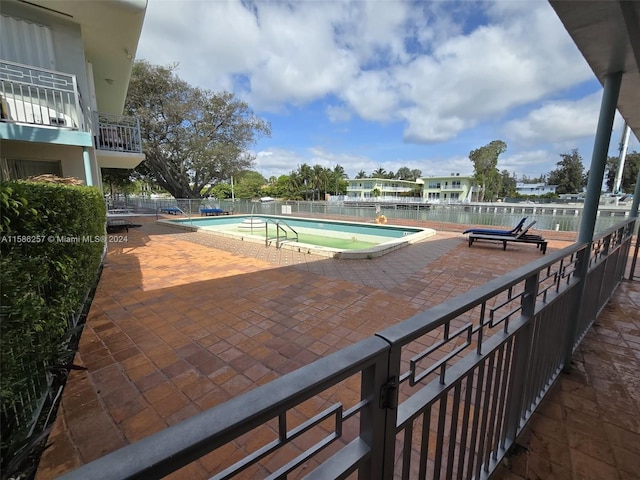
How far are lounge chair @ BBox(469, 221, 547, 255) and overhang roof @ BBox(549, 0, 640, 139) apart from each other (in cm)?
579

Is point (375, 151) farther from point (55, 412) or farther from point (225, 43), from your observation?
point (55, 412)

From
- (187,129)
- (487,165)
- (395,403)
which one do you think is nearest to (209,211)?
(187,129)

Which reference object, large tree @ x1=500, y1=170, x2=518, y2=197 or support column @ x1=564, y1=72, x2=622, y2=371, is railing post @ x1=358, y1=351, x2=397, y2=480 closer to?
support column @ x1=564, y1=72, x2=622, y2=371

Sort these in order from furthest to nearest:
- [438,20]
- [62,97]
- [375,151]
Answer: [375,151] → [438,20] → [62,97]

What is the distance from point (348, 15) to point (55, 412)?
8858mm

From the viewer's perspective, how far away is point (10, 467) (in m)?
1.08

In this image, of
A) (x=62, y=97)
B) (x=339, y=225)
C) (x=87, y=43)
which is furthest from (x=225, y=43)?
(x=339, y=225)

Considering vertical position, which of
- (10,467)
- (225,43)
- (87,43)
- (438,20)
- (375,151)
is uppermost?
(375,151)

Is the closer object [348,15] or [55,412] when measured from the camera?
[55,412]

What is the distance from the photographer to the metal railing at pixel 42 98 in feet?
17.6

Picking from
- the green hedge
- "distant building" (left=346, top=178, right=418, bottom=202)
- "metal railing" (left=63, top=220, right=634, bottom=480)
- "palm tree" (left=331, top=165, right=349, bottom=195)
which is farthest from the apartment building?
"palm tree" (left=331, top=165, right=349, bottom=195)

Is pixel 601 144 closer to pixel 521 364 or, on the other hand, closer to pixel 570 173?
pixel 521 364

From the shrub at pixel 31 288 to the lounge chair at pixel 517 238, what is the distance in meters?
8.69

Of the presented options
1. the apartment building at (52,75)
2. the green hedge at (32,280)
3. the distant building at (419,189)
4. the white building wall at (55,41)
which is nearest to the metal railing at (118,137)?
the apartment building at (52,75)
